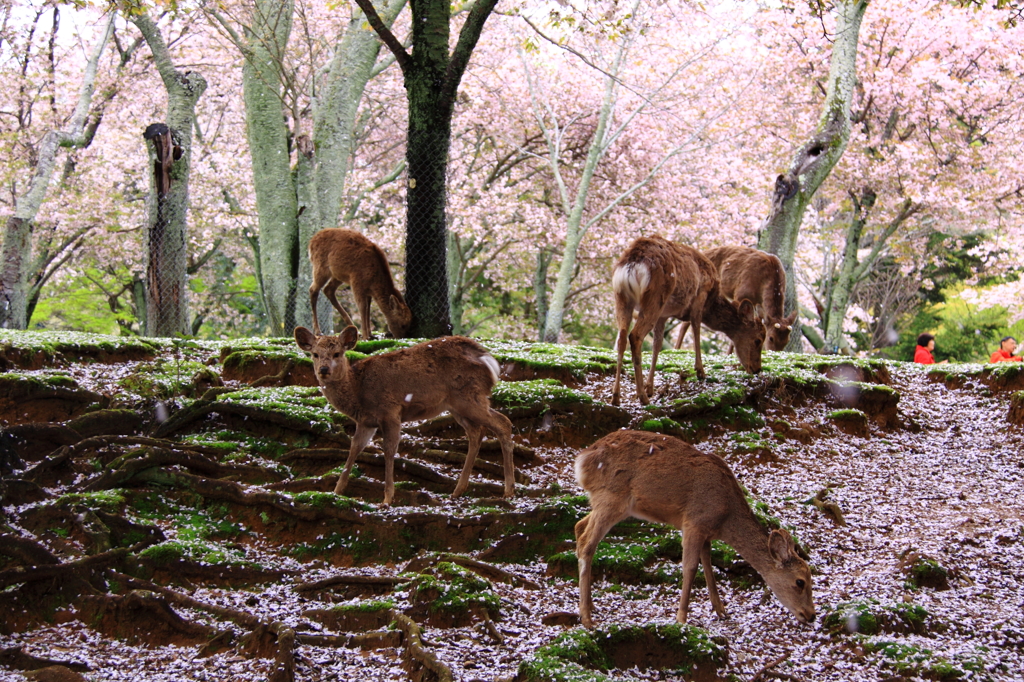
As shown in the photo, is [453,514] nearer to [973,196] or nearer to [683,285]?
[683,285]

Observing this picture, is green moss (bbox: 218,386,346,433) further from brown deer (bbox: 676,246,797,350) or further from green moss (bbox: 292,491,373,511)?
brown deer (bbox: 676,246,797,350)

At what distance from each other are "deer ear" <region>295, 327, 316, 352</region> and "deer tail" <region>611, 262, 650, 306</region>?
3232mm

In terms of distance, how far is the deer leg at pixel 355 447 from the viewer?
5.82 metres

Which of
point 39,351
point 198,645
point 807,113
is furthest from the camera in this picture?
point 807,113

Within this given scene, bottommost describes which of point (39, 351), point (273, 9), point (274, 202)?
point (39, 351)

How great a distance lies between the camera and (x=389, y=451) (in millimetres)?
5844

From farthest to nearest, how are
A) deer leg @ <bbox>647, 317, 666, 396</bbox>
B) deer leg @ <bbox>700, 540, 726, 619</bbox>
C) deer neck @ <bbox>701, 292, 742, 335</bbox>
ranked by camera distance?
1. deer neck @ <bbox>701, 292, 742, 335</bbox>
2. deer leg @ <bbox>647, 317, 666, 396</bbox>
3. deer leg @ <bbox>700, 540, 726, 619</bbox>

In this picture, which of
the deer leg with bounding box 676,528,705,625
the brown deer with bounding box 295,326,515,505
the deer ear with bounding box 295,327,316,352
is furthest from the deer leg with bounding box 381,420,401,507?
the deer leg with bounding box 676,528,705,625

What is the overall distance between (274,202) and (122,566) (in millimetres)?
9538

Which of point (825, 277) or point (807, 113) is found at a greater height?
point (807, 113)

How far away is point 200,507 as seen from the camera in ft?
18.8

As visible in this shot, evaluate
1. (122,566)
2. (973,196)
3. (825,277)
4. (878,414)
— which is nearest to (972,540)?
(878,414)

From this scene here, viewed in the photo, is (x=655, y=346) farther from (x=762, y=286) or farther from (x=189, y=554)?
(x=189, y=554)

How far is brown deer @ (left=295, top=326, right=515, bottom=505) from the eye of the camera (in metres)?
5.81
